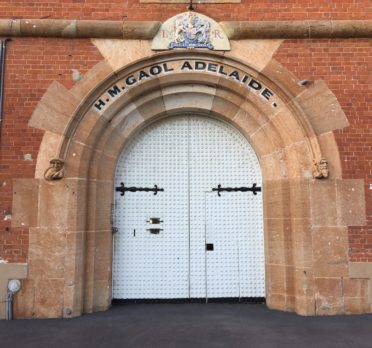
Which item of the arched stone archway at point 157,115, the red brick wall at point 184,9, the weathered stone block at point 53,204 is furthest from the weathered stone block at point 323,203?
the weathered stone block at point 53,204

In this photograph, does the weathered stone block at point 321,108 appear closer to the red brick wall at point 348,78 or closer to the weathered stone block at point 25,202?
the red brick wall at point 348,78

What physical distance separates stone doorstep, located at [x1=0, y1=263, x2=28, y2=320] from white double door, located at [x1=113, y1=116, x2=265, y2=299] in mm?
1383

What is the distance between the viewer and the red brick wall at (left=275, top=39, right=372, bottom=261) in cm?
525

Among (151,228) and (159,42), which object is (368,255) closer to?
(151,228)

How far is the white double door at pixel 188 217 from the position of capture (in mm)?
5645

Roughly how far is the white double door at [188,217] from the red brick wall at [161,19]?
1458 millimetres

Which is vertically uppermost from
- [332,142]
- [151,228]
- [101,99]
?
[101,99]

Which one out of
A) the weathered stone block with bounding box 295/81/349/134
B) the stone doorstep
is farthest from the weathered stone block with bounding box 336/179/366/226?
the stone doorstep

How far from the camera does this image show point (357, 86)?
5.40 meters

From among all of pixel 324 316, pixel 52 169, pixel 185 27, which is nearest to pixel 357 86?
pixel 185 27

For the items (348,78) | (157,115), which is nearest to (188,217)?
(157,115)

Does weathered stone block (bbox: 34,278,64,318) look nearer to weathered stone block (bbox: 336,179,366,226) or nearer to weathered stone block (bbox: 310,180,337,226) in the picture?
weathered stone block (bbox: 310,180,337,226)

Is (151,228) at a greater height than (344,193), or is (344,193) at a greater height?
(344,193)

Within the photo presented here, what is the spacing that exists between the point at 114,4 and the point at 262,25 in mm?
2424
